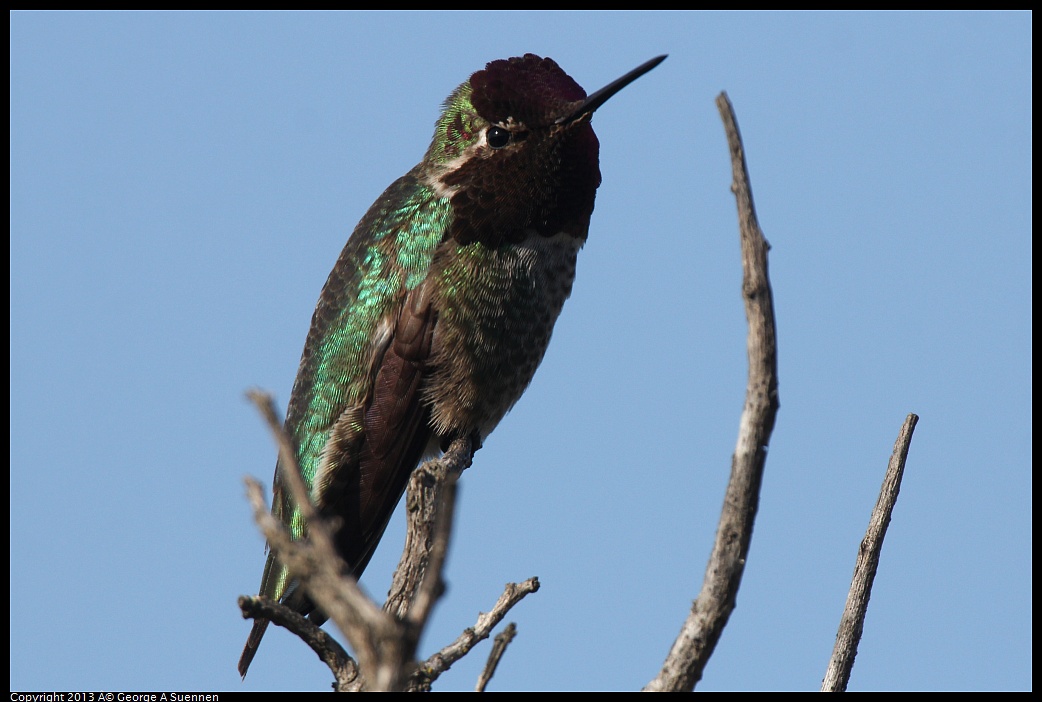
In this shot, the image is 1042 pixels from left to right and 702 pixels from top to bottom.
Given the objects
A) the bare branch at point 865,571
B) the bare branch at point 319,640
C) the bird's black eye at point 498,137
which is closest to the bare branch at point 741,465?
the bare branch at point 865,571

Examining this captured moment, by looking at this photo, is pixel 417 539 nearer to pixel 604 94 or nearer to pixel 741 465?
pixel 741 465

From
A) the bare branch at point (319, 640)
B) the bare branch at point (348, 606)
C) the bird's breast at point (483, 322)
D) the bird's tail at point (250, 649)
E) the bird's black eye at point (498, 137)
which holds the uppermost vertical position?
the bird's black eye at point (498, 137)

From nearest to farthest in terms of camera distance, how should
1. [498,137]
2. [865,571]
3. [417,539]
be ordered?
[865,571] → [417,539] → [498,137]

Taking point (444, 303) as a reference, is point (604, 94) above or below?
above

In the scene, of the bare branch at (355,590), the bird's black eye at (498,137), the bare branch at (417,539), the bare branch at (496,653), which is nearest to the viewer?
the bare branch at (355,590)

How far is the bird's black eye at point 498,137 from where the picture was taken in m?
6.43

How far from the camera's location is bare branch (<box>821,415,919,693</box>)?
3816mm

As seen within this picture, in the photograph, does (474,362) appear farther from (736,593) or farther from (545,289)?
(736,593)

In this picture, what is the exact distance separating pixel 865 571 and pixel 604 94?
11.2ft

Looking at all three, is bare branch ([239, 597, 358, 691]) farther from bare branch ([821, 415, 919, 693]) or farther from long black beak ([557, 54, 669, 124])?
long black beak ([557, 54, 669, 124])

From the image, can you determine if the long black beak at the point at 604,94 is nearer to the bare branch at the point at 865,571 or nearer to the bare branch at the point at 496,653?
the bare branch at the point at 865,571

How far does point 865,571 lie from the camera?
3914mm

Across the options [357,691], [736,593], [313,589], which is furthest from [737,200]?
[357,691]

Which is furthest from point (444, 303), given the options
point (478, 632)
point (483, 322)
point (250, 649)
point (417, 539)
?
point (478, 632)
